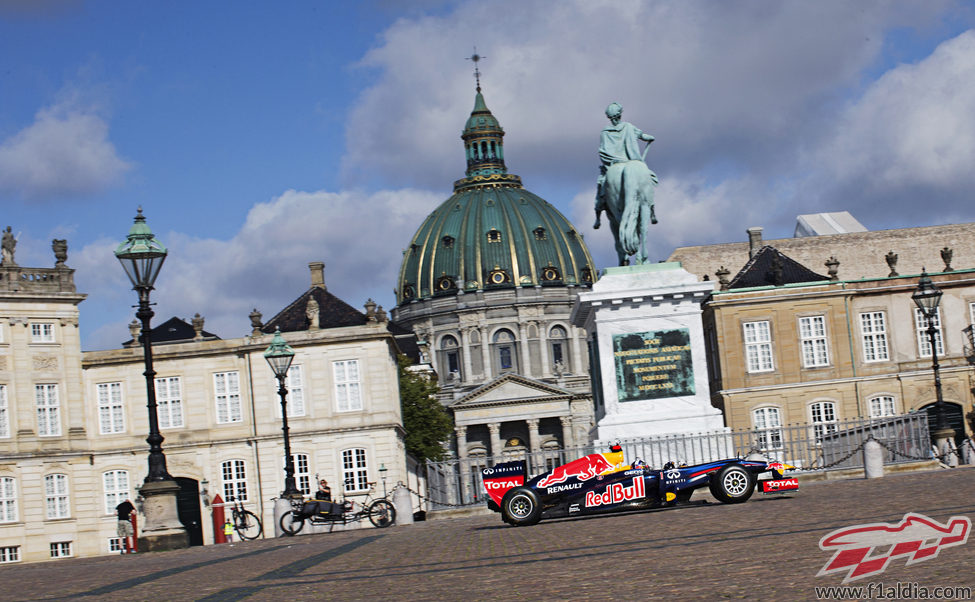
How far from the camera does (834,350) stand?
5850cm

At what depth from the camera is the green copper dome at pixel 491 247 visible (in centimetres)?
A: 14700

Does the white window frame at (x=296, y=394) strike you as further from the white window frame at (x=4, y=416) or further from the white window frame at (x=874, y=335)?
the white window frame at (x=874, y=335)

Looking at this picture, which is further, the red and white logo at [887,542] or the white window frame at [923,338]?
the white window frame at [923,338]

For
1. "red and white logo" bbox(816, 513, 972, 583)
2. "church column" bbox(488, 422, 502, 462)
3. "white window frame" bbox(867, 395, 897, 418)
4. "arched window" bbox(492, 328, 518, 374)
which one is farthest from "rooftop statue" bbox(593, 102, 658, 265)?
Answer: "arched window" bbox(492, 328, 518, 374)

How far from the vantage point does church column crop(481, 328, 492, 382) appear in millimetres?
139500

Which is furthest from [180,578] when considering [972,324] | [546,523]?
[972,324]

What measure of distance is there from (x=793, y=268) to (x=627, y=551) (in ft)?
179

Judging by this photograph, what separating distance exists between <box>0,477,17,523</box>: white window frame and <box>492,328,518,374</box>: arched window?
85.5 metres

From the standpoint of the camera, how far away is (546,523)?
860 inches

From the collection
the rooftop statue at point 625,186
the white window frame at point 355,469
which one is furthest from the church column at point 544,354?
the rooftop statue at point 625,186

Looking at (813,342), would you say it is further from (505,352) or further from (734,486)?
(505,352)

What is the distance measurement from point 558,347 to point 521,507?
121 metres

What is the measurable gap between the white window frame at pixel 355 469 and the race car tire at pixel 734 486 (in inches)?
1680

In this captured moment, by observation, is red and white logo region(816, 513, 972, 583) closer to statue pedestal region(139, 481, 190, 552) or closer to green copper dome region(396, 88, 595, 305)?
statue pedestal region(139, 481, 190, 552)
